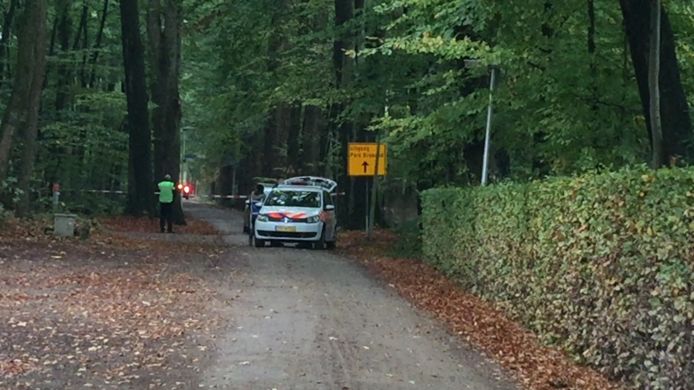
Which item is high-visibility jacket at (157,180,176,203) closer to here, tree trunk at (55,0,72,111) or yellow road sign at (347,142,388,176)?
yellow road sign at (347,142,388,176)

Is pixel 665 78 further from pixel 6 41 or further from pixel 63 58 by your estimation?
pixel 6 41

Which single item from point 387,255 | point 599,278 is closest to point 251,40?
point 387,255

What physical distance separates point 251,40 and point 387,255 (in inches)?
429

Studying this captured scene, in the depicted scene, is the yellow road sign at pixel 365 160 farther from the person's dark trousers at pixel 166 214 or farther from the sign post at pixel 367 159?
the person's dark trousers at pixel 166 214

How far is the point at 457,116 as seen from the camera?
19781mm

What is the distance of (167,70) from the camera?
112ft

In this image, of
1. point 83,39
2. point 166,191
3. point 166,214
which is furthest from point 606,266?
point 83,39

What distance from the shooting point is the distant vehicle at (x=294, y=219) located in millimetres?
25891

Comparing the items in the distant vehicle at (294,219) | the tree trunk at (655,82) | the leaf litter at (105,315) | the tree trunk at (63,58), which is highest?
the tree trunk at (63,58)

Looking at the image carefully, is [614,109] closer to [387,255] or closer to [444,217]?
[444,217]

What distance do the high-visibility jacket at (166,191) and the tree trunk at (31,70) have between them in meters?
4.94

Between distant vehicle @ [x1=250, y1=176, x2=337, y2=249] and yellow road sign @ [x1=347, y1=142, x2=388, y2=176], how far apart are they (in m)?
2.98

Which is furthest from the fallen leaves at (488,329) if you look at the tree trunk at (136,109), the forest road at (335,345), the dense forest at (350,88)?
the tree trunk at (136,109)

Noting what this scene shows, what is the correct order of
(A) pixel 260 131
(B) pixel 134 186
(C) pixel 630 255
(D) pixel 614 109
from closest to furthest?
(C) pixel 630 255
(D) pixel 614 109
(B) pixel 134 186
(A) pixel 260 131
